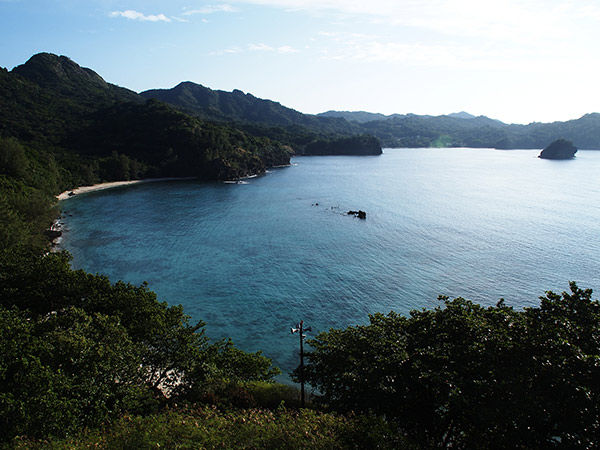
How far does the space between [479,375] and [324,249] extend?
48.3 m

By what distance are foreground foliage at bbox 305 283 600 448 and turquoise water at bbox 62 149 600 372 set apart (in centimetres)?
1502

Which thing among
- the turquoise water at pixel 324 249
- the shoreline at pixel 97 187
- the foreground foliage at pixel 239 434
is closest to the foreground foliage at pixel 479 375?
the foreground foliage at pixel 239 434

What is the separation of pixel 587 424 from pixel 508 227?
2901 inches

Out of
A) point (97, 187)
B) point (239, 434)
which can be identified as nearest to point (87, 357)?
point (239, 434)

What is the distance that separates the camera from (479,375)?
63.1 ft

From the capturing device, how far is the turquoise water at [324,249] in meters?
45.9

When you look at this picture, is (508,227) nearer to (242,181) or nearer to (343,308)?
(343,308)

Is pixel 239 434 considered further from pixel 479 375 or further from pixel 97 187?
pixel 97 187

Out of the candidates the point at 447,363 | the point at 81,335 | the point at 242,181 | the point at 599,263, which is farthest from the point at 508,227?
the point at 242,181

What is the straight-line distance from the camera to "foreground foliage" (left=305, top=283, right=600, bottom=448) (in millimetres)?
15453

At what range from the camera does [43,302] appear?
3023cm

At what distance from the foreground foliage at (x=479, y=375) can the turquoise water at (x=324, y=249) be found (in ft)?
49.3

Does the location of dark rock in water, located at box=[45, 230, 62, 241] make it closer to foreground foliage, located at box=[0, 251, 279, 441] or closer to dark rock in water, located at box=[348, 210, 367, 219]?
foreground foliage, located at box=[0, 251, 279, 441]

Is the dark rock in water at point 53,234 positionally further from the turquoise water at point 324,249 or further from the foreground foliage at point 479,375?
the foreground foliage at point 479,375
